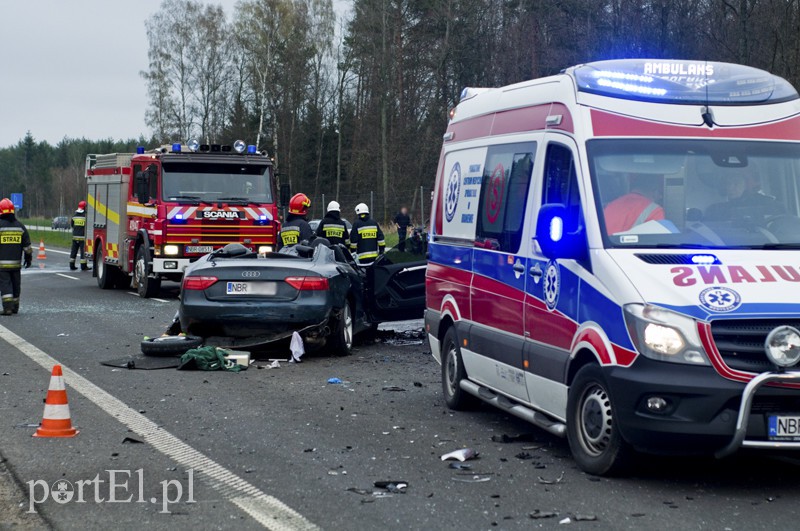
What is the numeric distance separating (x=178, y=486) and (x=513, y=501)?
6.37 ft

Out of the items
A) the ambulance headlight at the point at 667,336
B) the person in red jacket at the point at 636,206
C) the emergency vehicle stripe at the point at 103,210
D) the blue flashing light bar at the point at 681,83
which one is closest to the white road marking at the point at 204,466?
the ambulance headlight at the point at 667,336

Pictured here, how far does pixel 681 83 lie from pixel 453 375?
337 cm

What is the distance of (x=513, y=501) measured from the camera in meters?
6.45

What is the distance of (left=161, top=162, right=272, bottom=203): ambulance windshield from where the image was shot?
22.4m

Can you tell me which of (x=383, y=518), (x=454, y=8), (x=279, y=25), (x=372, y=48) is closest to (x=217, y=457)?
(x=383, y=518)

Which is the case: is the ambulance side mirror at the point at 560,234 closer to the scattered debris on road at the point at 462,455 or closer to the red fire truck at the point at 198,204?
the scattered debris on road at the point at 462,455

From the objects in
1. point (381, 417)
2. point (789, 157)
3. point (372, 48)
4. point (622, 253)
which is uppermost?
point (372, 48)

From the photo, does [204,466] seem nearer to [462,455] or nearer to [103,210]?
[462,455]

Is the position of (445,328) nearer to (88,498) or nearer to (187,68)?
(88,498)

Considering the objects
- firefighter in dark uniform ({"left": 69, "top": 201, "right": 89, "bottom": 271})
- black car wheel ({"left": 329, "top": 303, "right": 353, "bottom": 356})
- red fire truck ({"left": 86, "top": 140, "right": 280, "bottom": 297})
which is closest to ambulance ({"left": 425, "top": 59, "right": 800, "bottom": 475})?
black car wheel ({"left": 329, "top": 303, "right": 353, "bottom": 356})

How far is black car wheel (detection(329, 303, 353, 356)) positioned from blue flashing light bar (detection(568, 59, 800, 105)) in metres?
6.14

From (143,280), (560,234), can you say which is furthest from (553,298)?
(143,280)

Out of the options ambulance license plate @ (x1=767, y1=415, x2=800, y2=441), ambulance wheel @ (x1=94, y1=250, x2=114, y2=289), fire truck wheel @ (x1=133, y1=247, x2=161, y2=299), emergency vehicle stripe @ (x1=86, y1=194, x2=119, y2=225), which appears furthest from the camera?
ambulance wheel @ (x1=94, y1=250, x2=114, y2=289)

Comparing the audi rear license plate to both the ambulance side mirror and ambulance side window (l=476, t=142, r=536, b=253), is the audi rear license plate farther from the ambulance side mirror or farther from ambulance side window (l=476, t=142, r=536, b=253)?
the ambulance side mirror
